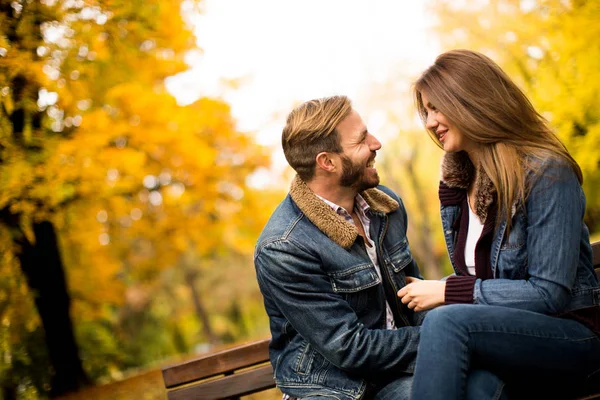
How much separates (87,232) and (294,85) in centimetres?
1098

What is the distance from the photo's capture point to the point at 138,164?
8.79 meters

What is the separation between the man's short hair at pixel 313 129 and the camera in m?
3.06

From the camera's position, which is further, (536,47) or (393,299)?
(536,47)

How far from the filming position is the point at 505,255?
8.92 feet

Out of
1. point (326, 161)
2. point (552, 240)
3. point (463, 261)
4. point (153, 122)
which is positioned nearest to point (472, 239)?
point (463, 261)

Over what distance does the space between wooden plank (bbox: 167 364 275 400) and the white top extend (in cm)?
114

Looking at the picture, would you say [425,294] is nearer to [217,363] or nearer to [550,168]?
[550,168]

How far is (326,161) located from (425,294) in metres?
0.75

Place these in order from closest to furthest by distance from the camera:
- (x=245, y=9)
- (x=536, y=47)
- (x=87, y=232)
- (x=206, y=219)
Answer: (x=536, y=47), (x=87, y=232), (x=206, y=219), (x=245, y=9)

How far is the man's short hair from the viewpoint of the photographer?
3.06m

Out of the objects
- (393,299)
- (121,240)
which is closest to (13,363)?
(393,299)

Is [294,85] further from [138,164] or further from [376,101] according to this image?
[138,164]

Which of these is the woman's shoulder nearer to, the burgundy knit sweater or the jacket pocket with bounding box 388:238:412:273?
the burgundy knit sweater

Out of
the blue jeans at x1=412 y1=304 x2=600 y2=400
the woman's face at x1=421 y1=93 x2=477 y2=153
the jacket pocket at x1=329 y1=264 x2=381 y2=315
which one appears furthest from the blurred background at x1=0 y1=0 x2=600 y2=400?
the blue jeans at x1=412 y1=304 x2=600 y2=400
